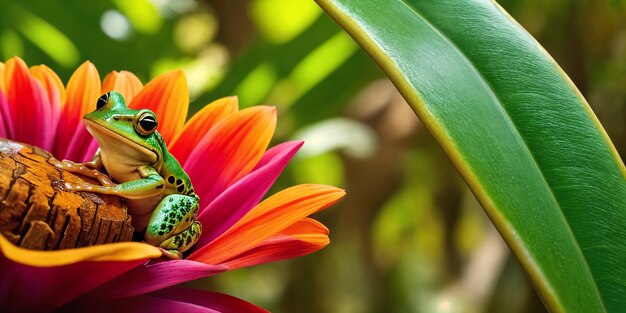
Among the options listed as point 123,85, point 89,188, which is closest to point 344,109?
point 123,85

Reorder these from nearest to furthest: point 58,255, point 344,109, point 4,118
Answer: point 58,255 → point 4,118 → point 344,109

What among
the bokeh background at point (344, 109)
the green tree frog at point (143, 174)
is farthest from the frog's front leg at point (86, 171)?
the bokeh background at point (344, 109)

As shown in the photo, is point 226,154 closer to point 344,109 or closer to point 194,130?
point 194,130

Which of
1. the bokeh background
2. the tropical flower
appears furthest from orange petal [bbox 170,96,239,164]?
the bokeh background

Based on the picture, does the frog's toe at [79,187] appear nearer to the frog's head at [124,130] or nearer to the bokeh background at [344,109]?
the frog's head at [124,130]

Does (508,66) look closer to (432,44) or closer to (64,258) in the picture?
(432,44)

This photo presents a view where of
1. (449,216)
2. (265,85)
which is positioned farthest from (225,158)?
(449,216)
